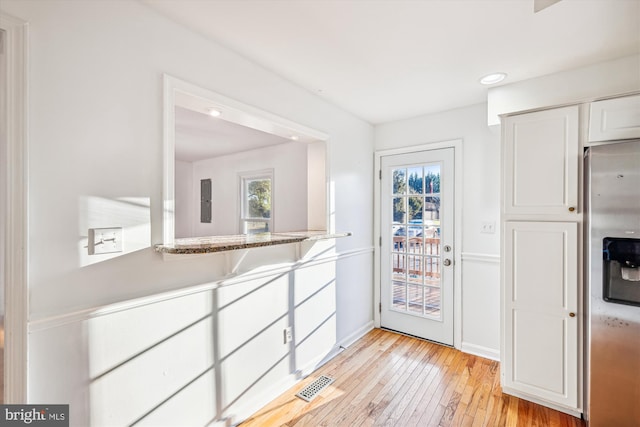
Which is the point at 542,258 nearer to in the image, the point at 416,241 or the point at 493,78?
the point at 416,241

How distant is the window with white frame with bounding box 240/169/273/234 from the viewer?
14.0ft

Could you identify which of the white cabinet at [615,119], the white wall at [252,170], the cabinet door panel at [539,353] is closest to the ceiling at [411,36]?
the white cabinet at [615,119]

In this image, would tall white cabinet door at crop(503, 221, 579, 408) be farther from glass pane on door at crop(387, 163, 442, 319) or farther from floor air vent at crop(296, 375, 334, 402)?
floor air vent at crop(296, 375, 334, 402)

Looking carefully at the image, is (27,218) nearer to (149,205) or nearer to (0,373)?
(149,205)

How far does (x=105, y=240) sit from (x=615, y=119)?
291 centimetres

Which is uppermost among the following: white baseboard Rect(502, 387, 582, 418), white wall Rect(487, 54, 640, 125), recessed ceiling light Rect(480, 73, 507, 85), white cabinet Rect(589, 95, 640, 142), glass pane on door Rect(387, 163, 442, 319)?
recessed ceiling light Rect(480, 73, 507, 85)

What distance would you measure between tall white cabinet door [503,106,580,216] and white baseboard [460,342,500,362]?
1.44 metres

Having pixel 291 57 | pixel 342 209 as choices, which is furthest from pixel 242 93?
pixel 342 209

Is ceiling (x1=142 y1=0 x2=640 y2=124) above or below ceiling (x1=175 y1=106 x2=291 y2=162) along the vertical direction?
above

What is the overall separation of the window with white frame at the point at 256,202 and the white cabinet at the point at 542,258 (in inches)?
114

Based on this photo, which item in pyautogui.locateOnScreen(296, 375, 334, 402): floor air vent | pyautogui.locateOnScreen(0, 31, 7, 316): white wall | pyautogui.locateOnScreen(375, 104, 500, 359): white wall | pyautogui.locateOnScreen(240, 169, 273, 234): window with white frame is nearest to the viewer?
pyautogui.locateOnScreen(0, 31, 7, 316): white wall

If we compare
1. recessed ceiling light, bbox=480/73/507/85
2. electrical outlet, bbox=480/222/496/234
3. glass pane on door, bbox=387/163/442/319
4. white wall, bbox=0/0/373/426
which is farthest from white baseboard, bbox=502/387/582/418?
recessed ceiling light, bbox=480/73/507/85

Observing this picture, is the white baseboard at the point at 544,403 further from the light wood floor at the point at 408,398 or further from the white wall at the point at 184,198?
the white wall at the point at 184,198

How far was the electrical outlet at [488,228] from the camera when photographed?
9.02ft
